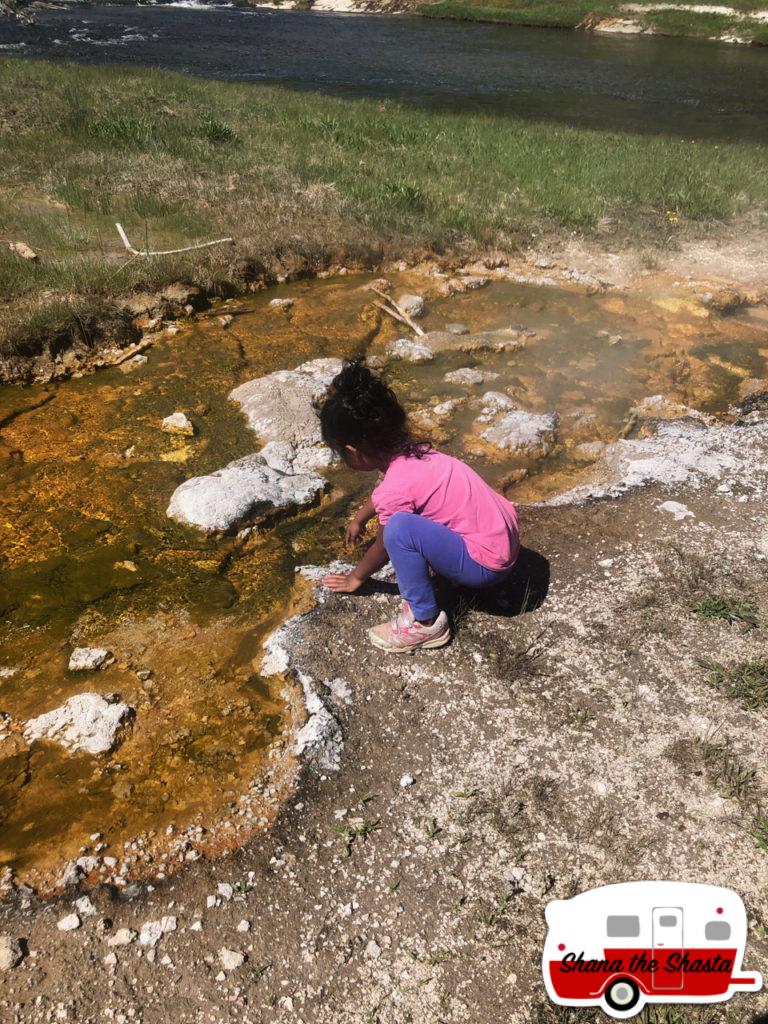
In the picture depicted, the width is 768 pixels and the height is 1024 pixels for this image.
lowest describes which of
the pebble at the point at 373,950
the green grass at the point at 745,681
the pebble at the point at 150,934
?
the pebble at the point at 373,950

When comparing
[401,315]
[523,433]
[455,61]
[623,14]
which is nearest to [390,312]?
[401,315]

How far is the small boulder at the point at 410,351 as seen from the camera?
521 cm

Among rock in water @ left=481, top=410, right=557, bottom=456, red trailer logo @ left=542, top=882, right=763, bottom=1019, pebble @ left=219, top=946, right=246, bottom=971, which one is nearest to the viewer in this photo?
red trailer logo @ left=542, top=882, right=763, bottom=1019

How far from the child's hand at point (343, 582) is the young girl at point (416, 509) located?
9.3 inches

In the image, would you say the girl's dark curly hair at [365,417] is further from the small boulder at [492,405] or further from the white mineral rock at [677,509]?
the small boulder at [492,405]

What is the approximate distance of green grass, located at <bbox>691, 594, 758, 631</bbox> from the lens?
291 centimetres

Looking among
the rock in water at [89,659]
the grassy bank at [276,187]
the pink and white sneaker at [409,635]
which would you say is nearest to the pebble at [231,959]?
the pink and white sneaker at [409,635]

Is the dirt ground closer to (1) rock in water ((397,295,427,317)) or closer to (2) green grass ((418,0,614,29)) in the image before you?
(1) rock in water ((397,295,427,317))

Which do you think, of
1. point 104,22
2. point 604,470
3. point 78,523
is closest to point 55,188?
point 78,523

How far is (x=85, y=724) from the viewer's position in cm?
259

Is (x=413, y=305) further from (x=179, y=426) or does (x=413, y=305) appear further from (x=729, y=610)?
(x=729, y=610)

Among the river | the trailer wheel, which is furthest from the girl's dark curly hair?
the river

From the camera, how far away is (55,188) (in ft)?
24.6

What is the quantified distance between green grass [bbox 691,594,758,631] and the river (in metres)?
15.1
